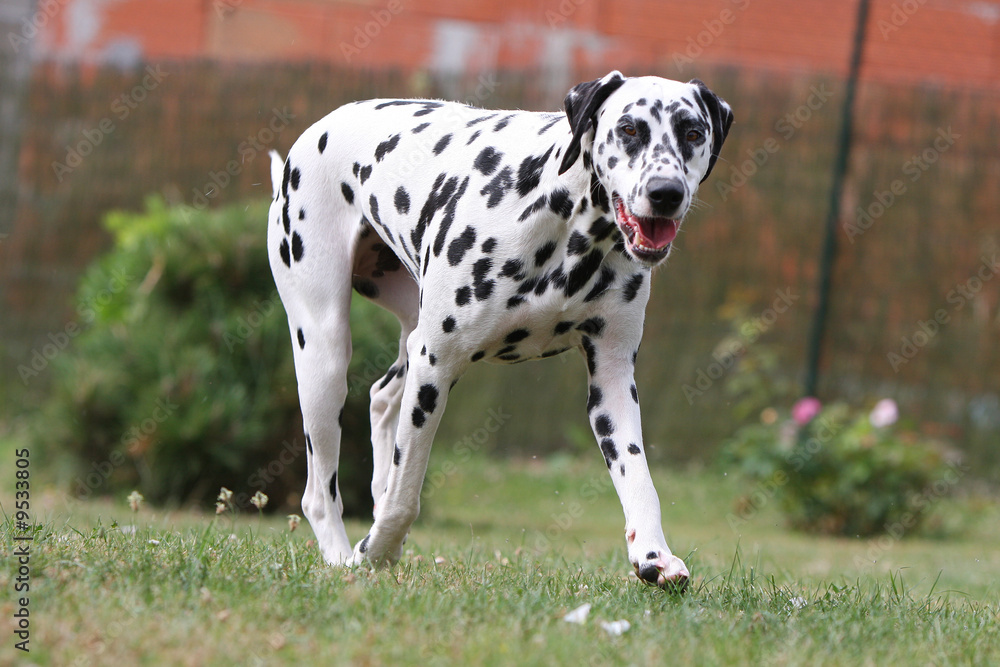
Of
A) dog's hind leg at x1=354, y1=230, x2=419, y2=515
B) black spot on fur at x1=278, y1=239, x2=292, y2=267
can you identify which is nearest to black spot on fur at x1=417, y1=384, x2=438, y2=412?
dog's hind leg at x1=354, y1=230, x2=419, y2=515

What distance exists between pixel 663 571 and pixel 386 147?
5.86 feet

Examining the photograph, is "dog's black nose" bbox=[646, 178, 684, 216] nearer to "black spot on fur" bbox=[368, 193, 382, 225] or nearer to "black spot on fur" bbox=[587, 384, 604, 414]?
"black spot on fur" bbox=[587, 384, 604, 414]

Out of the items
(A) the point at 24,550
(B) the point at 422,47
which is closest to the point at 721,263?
(B) the point at 422,47

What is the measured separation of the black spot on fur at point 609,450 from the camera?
3.64 metres

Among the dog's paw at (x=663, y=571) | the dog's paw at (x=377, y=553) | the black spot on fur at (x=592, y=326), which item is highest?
the black spot on fur at (x=592, y=326)

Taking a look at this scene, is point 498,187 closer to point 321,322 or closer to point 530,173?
point 530,173

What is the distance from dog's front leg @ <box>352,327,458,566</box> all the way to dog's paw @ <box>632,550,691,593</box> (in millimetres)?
797

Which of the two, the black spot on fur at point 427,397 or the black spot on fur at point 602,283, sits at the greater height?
the black spot on fur at point 602,283

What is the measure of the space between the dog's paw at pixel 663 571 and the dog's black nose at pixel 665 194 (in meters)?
0.99

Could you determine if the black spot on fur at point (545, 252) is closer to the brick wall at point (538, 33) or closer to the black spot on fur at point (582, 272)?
the black spot on fur at point (582, 272)

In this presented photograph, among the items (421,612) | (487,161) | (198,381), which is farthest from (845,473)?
(421,612)

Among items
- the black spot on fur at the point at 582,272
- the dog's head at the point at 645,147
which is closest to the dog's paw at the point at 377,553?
the black spot on fur at the point at 582,272

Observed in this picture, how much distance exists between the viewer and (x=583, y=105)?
133 inches

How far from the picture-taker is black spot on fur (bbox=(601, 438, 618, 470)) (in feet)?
12.0
